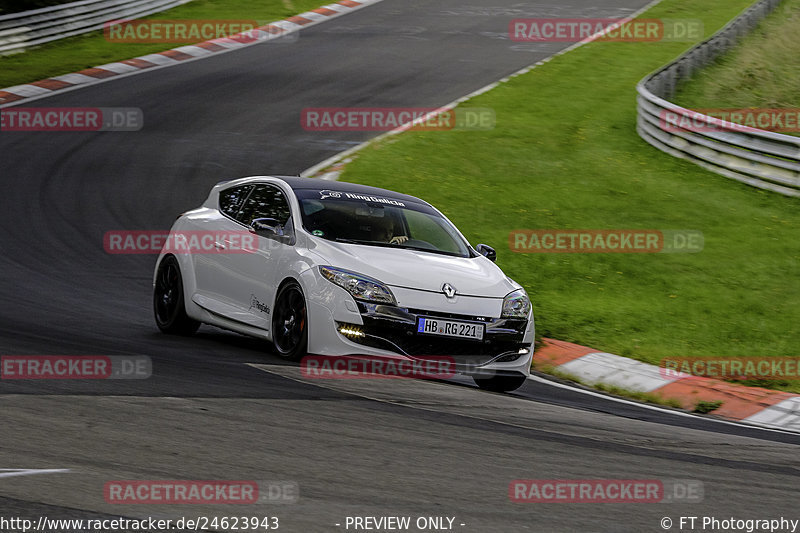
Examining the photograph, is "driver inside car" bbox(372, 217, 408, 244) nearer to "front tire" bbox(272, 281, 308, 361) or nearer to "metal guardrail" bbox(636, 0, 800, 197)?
"front tire" bbox(272, 281, 308, 361)

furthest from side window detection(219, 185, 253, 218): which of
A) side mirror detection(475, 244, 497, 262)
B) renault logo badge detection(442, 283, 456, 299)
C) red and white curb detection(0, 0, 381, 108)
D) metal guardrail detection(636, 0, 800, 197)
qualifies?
red and white curb detection(0, 0, 381, 108)

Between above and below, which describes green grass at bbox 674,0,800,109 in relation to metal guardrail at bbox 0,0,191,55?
below

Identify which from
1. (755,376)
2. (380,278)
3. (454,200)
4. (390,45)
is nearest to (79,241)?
(454,200)

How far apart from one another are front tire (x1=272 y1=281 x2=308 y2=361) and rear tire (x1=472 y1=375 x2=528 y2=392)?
1.45 m

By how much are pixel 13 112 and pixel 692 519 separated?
64.8 feet

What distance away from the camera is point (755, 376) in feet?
35.2

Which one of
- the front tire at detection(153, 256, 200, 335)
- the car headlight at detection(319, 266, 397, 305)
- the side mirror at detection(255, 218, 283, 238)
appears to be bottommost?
the front tire at detection(153, 256, 200, 335)

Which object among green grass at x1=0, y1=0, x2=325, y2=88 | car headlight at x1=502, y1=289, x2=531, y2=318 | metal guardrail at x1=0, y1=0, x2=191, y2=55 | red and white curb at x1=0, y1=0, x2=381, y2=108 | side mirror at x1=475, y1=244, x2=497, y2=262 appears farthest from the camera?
metal guardrail at x1=0, y1=0, x2=191, y2=55

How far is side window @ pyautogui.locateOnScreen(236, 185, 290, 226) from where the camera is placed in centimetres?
988

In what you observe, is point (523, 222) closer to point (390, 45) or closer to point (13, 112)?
point (13, 112)

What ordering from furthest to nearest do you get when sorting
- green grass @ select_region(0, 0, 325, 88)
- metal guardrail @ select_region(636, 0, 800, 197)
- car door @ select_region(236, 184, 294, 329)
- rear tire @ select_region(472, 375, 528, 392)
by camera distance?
green grass @ select_region(0, 0, 325, 88)
metal guardrail @ select_region(636, 0, 800, 197)
car door @ select_region(236, 184, 294, 329)
rear tire @ select_region(472, 375, 528, 392)

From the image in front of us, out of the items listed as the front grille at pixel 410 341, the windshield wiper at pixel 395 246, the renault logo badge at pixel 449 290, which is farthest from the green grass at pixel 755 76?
the front grille at pixel 410 341

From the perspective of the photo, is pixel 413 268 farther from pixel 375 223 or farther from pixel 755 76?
pixel 755 76

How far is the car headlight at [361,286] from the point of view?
28.3 feet
